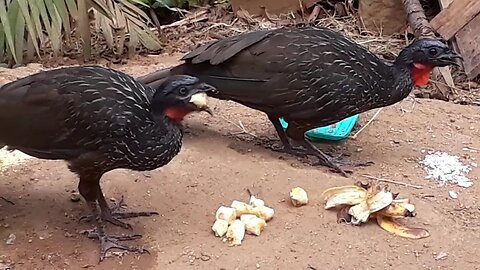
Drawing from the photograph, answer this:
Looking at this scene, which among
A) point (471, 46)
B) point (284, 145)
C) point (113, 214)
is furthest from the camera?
point (471, 46)

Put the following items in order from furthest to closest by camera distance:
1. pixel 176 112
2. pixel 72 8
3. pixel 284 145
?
pixel 72 8 → pixel 284 145 → pixel 176 112

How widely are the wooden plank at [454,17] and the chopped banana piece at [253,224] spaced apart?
357 centimetres

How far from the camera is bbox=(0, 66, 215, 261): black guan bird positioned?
157 inches

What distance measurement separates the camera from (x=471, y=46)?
275 inches

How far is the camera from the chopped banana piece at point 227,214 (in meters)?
4.27

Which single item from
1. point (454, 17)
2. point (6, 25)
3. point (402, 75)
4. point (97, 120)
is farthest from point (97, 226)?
point (454, 17)

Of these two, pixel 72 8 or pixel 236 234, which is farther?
pixel 72 8

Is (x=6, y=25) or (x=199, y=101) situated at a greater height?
(x=199, y=101)

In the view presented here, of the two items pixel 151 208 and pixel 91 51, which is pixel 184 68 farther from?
pixel 91 51

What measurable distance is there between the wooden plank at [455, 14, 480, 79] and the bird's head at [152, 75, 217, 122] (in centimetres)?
365

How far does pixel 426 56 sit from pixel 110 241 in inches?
94.4

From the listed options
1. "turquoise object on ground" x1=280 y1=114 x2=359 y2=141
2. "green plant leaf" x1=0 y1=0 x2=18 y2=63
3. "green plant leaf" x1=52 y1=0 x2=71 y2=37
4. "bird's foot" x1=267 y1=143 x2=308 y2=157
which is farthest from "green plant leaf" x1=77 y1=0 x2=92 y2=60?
"bird's foot" x1=267 y1=143 x2=308 y2=157

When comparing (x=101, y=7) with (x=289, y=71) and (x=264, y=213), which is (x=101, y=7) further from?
(x=264, y=213)

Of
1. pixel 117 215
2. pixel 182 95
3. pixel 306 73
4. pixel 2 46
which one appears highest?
pixel 182 95
